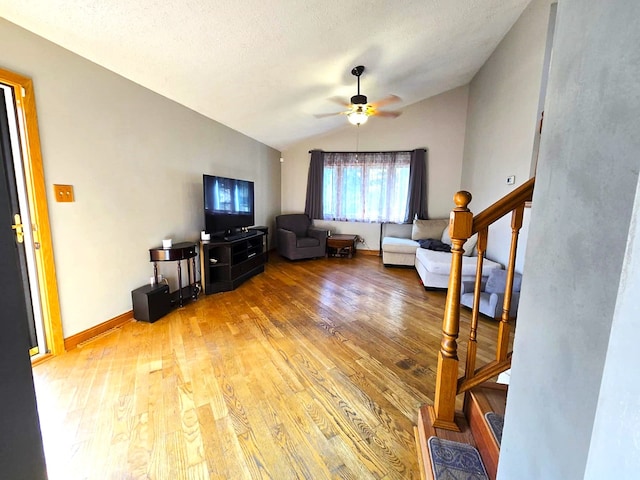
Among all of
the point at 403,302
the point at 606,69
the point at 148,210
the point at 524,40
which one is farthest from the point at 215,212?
the point at 524,40

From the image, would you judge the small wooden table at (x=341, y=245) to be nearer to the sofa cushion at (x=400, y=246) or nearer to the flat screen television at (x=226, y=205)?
the sofa cushion at (x=400, y=246)

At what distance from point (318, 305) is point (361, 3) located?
2.81m

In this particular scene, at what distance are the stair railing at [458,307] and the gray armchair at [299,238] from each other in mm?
3873

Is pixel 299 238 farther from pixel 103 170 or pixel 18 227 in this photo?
pixel 18 227

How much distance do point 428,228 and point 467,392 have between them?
12.7 ft

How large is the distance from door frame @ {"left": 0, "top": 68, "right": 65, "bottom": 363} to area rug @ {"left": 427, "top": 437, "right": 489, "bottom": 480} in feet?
8.53

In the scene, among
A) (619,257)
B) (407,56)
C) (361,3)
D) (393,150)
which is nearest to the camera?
(619,257)

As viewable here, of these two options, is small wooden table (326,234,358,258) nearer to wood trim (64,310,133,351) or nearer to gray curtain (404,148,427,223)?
gray curtain (404,148,427,223)

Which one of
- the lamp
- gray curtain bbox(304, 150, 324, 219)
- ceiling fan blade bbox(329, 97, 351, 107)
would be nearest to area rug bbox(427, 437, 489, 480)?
the lamp

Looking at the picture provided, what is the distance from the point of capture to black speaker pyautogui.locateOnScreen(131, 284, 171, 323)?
8.13 ft

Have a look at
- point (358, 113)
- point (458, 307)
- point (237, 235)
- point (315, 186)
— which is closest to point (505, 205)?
point (458, 307)

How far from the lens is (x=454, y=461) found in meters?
1.09

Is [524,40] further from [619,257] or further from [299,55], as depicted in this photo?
[619,257]

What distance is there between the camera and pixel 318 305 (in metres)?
3.01
